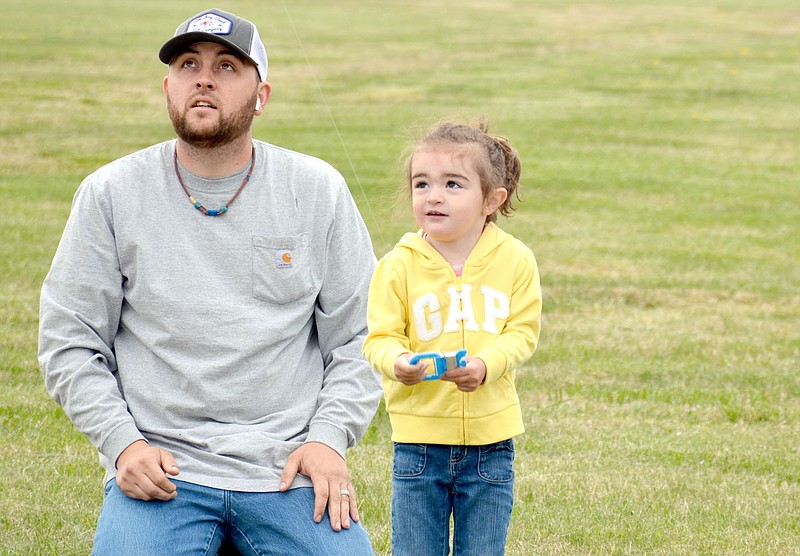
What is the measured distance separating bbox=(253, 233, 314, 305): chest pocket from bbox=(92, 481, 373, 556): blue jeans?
50cm

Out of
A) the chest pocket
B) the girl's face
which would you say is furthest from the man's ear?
the girl's face

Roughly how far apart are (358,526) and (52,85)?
49.3 ft

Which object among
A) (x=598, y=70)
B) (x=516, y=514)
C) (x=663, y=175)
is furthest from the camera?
(x=598, y=70)

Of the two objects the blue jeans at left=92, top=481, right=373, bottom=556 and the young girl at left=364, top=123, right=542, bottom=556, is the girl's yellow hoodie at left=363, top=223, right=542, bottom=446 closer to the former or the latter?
the young girl at left=364, top=123, right=542, bottom=556

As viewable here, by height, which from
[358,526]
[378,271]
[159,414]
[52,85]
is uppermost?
[378,271]

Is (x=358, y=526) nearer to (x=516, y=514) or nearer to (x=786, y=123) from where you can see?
(x=516, y=514)

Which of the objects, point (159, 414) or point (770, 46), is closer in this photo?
point (159, 414)

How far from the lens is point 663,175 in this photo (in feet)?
43.3

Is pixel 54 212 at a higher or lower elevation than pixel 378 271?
lower

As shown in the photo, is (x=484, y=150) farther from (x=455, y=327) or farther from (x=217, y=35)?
(x=217, y=35)

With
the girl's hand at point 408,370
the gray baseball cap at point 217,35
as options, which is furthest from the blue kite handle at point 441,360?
the gray baseball cap at point 217,35

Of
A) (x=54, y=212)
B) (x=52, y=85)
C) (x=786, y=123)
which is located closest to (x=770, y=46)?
(x=786, y=123)

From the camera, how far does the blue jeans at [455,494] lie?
3309 mm

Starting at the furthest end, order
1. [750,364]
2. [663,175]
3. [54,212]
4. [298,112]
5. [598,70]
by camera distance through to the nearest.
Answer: [598,70], [298,112], [663,175], [54,212], [750,364]
